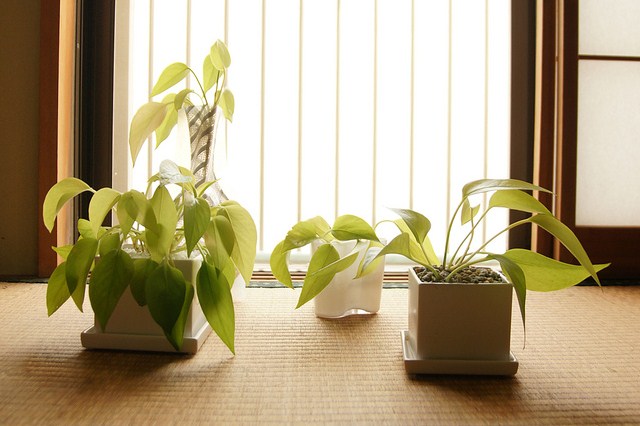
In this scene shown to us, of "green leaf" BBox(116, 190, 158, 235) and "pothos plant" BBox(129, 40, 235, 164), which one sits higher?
"pothos plant" BBox(129, 40, 235, 164)

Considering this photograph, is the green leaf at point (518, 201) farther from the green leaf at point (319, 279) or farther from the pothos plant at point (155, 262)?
the pothos plant at point (155, 262)

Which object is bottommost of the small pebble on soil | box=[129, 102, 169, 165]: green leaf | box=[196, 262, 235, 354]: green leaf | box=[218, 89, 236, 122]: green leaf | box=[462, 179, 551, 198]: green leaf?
box=[196, 262, 235, 354]: green leaf

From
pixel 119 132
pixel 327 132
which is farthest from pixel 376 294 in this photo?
pixel 119 132

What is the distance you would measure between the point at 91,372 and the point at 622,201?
1471 millimetres

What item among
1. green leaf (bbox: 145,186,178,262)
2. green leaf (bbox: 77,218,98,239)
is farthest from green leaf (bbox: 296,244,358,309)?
green leaf (bbox: 77,218,98,239)

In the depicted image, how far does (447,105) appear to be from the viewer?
1.75 meters

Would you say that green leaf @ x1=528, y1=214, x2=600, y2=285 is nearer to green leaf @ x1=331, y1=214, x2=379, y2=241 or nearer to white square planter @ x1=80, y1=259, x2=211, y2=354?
green leaf @ x1=331, y1=214, x2=379, y2=241

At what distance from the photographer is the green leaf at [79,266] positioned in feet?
2.23

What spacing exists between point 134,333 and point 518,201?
0.60 m

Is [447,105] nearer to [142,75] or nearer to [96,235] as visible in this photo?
[142,75]

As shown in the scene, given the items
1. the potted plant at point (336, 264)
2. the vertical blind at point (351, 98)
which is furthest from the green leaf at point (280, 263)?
the vertical blind at point (351, 98)

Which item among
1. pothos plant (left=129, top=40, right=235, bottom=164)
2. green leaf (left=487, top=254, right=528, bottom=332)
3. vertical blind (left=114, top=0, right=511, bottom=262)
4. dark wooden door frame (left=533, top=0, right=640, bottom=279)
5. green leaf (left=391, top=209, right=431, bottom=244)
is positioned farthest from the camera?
vertical blind (left=114, top=0, right=511, bottom=262)

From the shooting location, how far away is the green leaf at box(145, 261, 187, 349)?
2.18 feet

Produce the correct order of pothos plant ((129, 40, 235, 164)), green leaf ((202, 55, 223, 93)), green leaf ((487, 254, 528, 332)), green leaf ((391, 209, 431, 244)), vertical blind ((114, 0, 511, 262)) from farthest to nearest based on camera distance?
vertical blind ((114, 0, 511, 262))
green leaf ((202, 55, 223, 93))
pothos plant ((129, 40, 235, 164))
green leaf ((391, 209, 431, 244))
green leaf ((487, 254, 528, 332))
